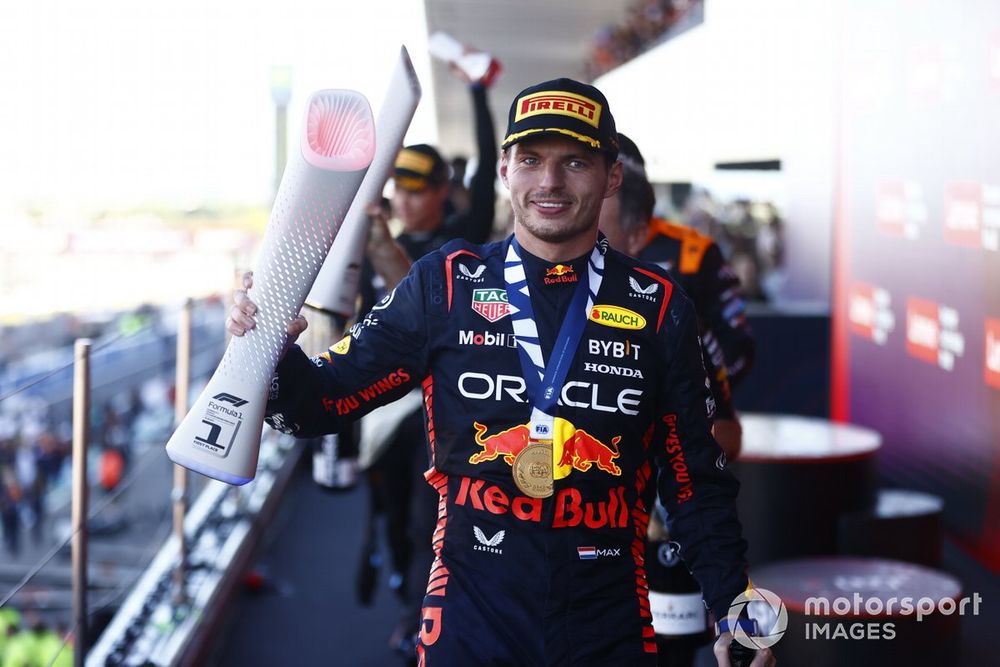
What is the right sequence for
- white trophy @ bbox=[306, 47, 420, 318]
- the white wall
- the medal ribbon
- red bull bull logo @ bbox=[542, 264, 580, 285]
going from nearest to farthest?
the medal ribbon < red bull bull logo @ bbox=[542, 264, 580, 285] < white trophy @ bbox=[306, 47, 420, 318] < the white wall

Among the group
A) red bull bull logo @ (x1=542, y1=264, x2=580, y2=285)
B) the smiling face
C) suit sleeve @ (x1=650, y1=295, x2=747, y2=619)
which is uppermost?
the smiling face

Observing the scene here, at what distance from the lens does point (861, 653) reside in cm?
259

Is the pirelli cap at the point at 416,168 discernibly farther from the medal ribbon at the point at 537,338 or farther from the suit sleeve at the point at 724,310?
the medal ribbon at the point at 537,338

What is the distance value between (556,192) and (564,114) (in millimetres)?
126

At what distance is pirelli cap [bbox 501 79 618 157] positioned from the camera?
1822 millimetres

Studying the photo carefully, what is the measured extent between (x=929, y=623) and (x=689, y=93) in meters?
6.16

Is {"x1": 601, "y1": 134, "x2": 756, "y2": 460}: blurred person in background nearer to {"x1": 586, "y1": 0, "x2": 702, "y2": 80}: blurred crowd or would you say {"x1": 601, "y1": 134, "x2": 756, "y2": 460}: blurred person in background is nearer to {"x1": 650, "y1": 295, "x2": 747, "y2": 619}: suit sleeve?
{"x1": 650, "y1": 295, "x2": 747, "y2": 619}: suit sleeve

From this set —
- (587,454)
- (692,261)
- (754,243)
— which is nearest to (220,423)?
(587,454)

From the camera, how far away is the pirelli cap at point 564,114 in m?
1.82

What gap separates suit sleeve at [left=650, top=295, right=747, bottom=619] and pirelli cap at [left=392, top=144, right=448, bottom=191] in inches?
77.4

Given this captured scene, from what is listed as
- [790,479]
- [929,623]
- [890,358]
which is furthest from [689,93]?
[929,623]

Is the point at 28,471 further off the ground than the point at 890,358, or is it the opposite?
A: the point at 890,358

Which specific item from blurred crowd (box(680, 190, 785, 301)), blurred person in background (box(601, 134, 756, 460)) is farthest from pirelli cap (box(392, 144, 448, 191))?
blurred crowd (box(680, 190, 785, 301))

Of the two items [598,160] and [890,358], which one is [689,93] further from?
[598,160]
